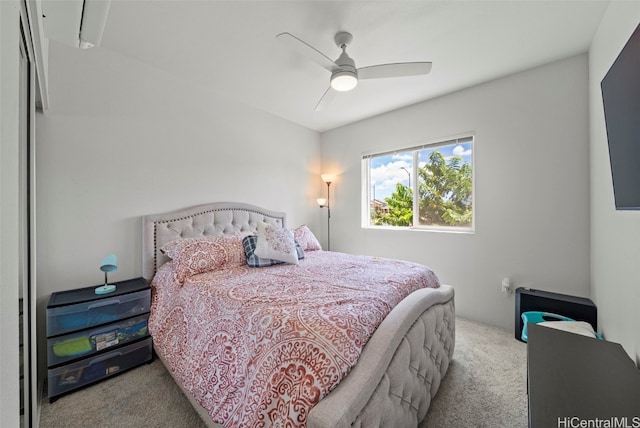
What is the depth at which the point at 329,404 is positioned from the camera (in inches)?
35.8

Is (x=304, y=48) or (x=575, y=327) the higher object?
(x=304, y=48)

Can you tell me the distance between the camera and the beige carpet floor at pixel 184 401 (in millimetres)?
1528

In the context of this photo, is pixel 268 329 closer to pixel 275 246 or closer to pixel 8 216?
pixel 8 216

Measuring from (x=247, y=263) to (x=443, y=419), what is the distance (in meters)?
1.88

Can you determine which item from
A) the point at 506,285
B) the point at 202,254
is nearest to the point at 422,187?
the point at 506,285

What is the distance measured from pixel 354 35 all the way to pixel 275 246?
1.92 m

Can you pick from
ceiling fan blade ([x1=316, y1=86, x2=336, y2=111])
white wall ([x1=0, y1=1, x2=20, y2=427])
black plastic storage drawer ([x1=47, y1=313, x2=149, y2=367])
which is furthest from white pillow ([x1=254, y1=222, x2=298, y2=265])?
white wall ([x1=0, y1=1, x2=20, y2=427])

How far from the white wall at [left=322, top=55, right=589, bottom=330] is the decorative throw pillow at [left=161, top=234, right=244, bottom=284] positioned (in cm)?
221

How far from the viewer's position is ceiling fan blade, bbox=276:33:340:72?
161cm

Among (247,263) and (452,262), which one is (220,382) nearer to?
(247,263)

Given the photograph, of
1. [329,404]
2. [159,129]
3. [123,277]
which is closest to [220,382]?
[329,404]

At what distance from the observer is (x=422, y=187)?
335 cm

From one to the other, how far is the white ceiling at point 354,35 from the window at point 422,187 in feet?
2.58

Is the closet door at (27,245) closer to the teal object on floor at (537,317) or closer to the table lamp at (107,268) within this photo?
the table lamp at (107,268)
